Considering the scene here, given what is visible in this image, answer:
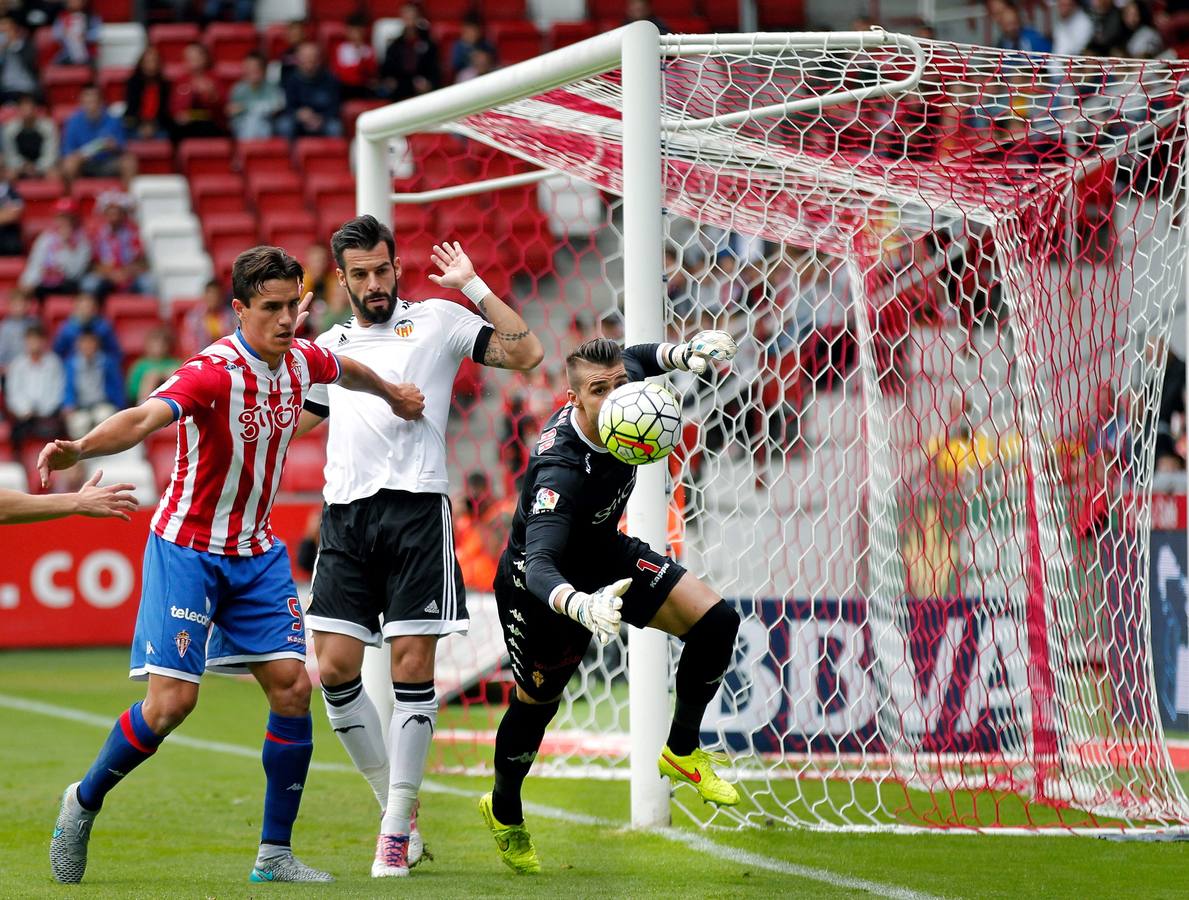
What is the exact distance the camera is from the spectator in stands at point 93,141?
1738 centimetres

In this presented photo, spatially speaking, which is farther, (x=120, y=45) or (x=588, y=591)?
(x=120, y=45)

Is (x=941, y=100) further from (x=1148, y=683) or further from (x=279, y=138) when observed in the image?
(x=279, y=138)

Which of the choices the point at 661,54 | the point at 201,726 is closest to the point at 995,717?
the point at 661,54

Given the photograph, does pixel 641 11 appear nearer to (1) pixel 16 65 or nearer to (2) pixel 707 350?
(1) pixel 16 65

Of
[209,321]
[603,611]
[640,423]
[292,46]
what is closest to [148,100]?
[292,46]

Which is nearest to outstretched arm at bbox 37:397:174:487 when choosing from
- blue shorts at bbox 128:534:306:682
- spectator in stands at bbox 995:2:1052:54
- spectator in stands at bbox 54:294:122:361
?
blue shorts at bbox 128:534:306:682

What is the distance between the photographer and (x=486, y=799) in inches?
227

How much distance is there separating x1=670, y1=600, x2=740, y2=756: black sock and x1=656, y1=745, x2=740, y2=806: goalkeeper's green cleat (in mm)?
30

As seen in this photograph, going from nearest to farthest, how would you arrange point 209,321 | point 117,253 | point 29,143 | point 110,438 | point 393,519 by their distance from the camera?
point 110,438 → point 393,519 → point 209,321 → point 117,253 → point 29,143

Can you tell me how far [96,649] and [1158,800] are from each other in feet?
30.3

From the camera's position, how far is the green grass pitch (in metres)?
5.23

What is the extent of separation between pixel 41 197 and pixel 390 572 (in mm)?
12801

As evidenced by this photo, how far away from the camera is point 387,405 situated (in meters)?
5.94

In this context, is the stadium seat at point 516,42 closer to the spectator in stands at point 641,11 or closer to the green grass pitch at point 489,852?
the spectator in stands at point 641,11
